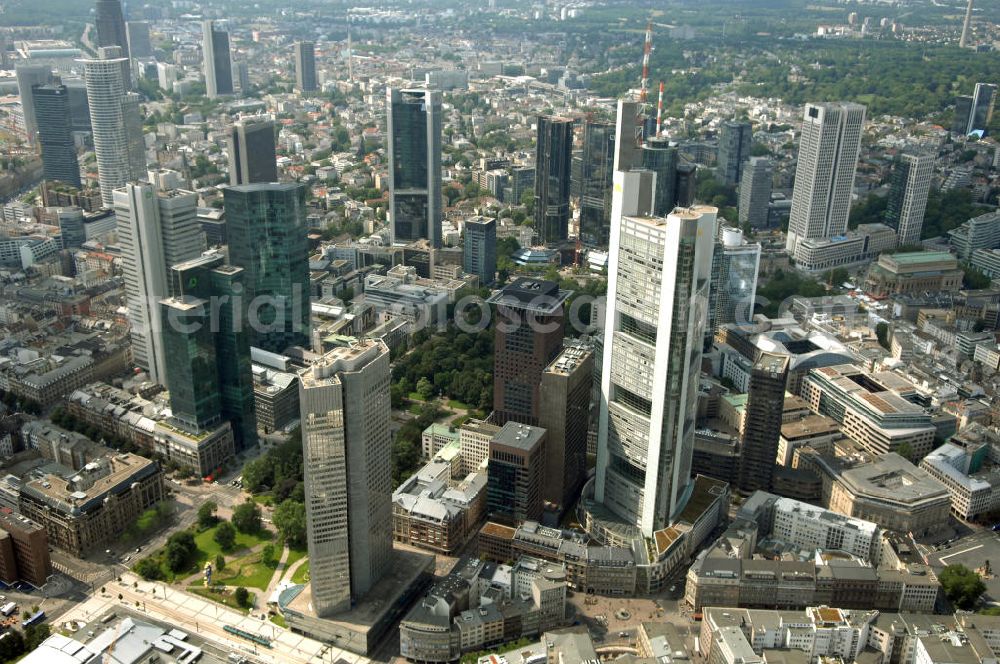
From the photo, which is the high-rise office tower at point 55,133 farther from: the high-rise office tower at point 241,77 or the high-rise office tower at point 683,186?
the high-rise office tower at point 241,77

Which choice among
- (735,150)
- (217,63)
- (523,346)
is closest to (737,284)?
(523,346)

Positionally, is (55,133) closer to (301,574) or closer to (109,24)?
(109,24)

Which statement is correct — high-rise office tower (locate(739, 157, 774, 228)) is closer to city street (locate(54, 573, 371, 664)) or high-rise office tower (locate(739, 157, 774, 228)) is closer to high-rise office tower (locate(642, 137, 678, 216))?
high-rise office tower (locate(642, 137, 678, 216))

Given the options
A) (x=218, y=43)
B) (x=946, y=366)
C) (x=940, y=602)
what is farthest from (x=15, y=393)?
(x=218, y=43)

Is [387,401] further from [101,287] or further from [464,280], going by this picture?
[101,287]

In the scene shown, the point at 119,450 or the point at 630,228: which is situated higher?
the point at 630,228

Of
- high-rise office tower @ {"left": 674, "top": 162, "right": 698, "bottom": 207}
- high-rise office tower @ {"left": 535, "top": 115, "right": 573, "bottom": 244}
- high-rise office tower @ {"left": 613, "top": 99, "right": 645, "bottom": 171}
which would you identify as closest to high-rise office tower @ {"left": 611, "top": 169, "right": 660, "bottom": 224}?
high-rise office tower @ {"left": 613, "top": 99, "right": 645, "bottom": 171}
